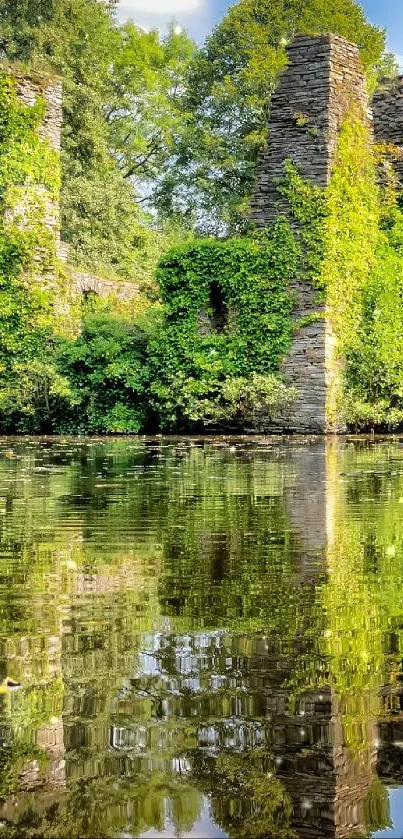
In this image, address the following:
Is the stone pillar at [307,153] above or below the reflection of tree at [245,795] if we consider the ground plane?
above

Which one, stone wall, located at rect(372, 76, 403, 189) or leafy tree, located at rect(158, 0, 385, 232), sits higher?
leafy tree, located at rect(158, 0, 385, 232)

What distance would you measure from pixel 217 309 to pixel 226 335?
1076 mm

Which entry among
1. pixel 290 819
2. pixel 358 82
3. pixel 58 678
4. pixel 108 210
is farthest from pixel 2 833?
pixel 108 210

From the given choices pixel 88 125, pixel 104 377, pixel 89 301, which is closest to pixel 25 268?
pixel 89 301

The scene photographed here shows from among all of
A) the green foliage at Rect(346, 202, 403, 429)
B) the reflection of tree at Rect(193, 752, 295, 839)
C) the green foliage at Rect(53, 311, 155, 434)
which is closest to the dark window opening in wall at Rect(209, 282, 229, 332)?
the green foliage at Rect(53, 311, 155, 434)

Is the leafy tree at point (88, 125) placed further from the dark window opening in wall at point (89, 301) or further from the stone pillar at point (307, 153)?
the stone pillar at point (307, 153)

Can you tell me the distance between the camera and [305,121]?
2316cm

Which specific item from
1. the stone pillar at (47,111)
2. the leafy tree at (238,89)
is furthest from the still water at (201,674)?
the leafy tree at (238,89)

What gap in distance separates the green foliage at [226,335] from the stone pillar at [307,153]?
13.5 inches

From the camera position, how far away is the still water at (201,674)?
8.48 ft

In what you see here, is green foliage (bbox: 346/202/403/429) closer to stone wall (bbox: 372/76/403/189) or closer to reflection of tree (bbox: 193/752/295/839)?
stone wall (bbox: 372/76/403/189)

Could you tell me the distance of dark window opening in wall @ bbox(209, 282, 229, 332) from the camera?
24141 mm

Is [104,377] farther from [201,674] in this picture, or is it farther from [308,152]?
[201,674]

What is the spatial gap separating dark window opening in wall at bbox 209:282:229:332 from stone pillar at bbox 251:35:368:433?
→ 62.6 inches
